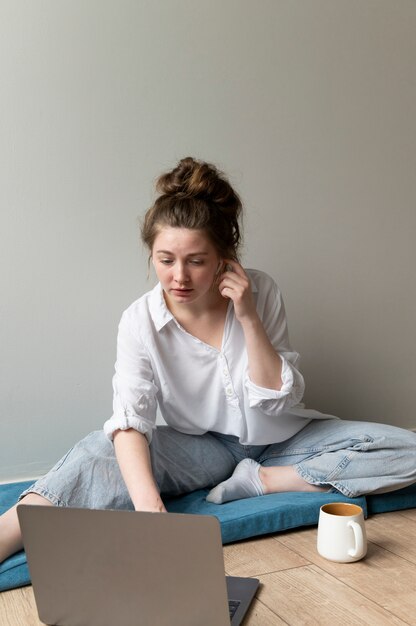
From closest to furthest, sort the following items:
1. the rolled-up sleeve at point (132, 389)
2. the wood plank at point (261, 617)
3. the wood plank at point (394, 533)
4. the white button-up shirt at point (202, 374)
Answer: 1. the wood plank at point (261, 617)
2. the wood plank at point (394, 533)
3. the rolled-up sleeve at point (132, 389)
4. the white button-up shirt at point (202, 374)

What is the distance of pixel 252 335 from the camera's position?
5.91ft

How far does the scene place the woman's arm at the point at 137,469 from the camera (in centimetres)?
160

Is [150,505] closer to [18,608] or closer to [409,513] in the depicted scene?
[18,608]

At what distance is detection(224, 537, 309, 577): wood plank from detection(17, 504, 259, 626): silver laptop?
401 mm

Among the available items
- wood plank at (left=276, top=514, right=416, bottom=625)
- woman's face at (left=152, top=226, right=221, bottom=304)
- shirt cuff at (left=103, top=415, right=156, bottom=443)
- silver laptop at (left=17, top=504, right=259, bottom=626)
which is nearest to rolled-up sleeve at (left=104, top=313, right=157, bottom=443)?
shirt cuff at (left=103, top=415, right=156, bottom=443)

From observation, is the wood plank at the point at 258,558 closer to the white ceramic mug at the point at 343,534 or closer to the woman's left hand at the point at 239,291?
the white ceramic mug at the point at 343,534

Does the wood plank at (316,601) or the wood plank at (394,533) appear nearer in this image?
the wood plank at (316,601)

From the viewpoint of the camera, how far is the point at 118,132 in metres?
2.12

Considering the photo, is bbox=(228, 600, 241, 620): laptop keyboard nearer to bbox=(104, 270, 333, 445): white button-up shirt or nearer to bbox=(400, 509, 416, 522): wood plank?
bbox=(104, 270, 333, 445): white button-up shirt

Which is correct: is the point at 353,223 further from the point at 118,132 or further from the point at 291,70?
the point at 118,132

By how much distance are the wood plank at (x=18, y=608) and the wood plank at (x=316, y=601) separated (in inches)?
16.4

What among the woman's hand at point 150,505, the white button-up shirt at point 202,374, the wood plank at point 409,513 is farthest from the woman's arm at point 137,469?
the wood plank at point 409,513

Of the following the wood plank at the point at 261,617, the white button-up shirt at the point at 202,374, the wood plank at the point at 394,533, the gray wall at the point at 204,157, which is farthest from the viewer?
the gray wall at the point at 204,157

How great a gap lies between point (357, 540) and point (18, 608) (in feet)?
2.16
